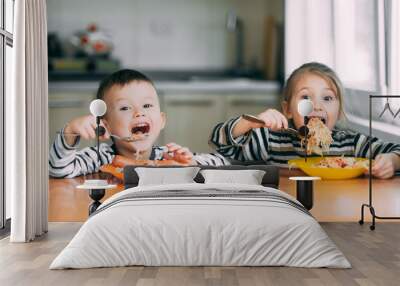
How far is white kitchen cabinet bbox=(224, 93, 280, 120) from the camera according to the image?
25.8ft

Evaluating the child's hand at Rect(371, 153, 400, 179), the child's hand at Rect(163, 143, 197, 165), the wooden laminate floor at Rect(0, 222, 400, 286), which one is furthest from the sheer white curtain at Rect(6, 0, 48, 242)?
the child's hand at Rect(371, 153, 400, 179)

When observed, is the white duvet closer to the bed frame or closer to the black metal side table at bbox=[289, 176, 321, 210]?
the black metal side table at bbox=[289, 176, 321, 210]

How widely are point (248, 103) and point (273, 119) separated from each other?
13.1 inches

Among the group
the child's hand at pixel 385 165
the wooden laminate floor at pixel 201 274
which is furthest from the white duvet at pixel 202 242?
the child's hand at pixel 385 165

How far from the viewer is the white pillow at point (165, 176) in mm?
7180

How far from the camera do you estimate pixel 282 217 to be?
202 inches

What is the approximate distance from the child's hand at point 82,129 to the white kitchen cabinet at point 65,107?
0.06 meters

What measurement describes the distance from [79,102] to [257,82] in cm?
201

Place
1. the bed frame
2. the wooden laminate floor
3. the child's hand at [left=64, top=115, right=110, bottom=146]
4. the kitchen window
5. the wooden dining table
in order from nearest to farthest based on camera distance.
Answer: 1. the wooden laminate floor
2. the kitchen window
3. the bed frame
4. the wooden dining table
5. the child's hand at [left=64, top=115, right=110, bottom=146]

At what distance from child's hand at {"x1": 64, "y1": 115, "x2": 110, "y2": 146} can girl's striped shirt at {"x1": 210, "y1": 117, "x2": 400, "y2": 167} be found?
1309mm

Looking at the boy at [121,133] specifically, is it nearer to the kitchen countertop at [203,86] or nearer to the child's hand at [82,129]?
the child's hand at [82,129]

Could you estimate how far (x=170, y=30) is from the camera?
7973 mm

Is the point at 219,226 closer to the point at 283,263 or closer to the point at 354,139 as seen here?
the point at 283,263

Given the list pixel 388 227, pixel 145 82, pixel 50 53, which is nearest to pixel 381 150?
pixel 388 227
